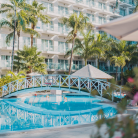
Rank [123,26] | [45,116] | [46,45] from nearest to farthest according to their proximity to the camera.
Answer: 1. [123,26]
2. [45,116]
3. [46,45]

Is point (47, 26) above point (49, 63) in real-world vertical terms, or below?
above

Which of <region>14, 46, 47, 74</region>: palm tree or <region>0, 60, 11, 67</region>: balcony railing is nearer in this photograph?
<region>14, 46, 47, 74</region>: palm tree

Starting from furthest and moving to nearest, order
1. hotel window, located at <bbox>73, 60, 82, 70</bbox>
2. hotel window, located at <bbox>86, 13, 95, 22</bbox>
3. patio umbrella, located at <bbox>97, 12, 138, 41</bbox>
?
hotel window, located at <bbox>86, 13, 95, 22</bbox>
hotel window, located at <bbox>73, 60, 82, 70</bbox>
patio umbrella, located at <bbox>97, 12, 138, 41</bbox>

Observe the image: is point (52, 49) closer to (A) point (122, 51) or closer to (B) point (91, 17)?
(B) point (91, 17)

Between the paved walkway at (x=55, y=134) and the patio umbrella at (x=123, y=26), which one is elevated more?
the patio umbrella at (x=123, y=26)

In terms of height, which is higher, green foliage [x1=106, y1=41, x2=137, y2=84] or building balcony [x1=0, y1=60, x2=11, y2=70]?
green foliage [x1=106, y1=41, x2=137, y2=84]

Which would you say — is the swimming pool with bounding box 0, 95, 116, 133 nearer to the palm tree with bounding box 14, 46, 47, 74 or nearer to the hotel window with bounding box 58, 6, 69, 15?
the palm tree with bounding box 14, 46, 47, 74

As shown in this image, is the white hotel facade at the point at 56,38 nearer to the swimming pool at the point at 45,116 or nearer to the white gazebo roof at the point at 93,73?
the white gazebo roof at the point at 93,73

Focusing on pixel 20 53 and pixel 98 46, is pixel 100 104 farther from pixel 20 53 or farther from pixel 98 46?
pixel 98 46

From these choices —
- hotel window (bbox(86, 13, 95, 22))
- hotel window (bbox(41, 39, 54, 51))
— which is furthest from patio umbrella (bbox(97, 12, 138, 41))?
hotel window (bbox(86, 13, 95, 22))

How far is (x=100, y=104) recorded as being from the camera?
13.3m

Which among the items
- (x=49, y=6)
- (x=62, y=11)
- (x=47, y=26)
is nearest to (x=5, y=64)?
(x=47, y=26)

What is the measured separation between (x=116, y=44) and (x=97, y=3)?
10.7m

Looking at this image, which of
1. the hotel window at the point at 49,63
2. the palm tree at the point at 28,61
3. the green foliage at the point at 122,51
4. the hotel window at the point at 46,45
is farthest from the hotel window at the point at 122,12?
the palm tree at the point at 28,61
